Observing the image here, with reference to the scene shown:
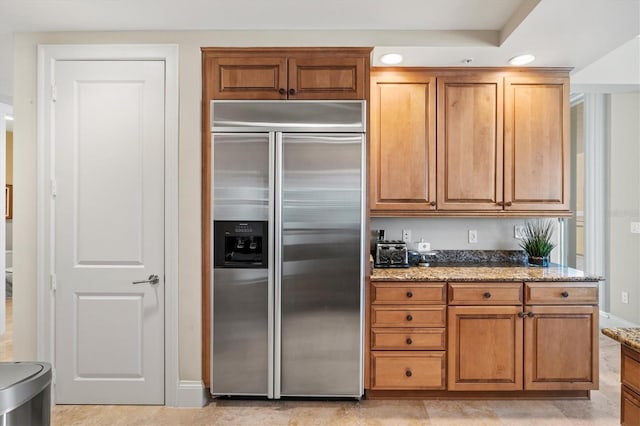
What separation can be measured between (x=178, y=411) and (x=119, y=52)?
2.36 metres

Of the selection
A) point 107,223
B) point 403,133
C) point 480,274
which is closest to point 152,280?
point 107,223

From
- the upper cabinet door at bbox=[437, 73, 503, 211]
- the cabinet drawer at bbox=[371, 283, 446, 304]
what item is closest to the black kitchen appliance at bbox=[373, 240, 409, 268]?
the cabinet drawer at bbox=[371, 283, 446, 304]

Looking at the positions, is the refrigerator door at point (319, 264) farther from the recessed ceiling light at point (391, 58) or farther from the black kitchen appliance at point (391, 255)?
the recessed ceiling light at point (391, 58)

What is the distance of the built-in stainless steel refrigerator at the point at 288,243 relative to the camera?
102 inches

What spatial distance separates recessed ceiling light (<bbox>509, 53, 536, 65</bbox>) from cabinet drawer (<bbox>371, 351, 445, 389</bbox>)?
205 cm

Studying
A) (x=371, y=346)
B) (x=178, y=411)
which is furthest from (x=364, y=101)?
(x=178, y=411)

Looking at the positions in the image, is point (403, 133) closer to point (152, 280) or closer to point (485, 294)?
point (485, 294)

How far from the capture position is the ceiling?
2.25m

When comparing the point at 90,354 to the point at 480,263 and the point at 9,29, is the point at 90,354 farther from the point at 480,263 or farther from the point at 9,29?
the point at 480,263

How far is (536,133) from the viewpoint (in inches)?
115

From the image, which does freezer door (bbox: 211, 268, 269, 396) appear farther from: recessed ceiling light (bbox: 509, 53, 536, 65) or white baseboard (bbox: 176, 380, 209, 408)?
recessed ceiling light (bbox: 509, 53, 536, 65)

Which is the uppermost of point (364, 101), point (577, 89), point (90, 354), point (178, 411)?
point (577, 89)

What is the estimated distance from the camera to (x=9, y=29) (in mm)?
2641

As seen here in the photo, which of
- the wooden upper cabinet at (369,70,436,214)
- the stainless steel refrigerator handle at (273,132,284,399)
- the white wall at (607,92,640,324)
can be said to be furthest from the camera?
the white wall at (607,92,640,324)
